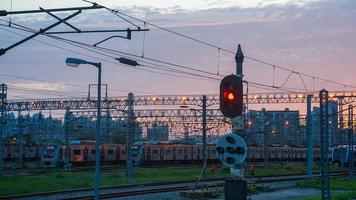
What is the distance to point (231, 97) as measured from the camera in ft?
35.7

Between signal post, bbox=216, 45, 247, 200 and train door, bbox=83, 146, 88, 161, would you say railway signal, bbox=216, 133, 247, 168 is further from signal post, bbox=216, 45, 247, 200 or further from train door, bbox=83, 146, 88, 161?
train door, bbox=83, 146, 88, 161

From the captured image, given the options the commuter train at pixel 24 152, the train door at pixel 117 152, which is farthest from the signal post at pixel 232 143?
the train door at pixel 117 152

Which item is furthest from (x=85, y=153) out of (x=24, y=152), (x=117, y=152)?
(x=24, y=152)

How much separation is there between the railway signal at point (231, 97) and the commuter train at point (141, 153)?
59767 millimetres

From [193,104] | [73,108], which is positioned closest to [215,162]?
[193,104]

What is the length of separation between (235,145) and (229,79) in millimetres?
1236

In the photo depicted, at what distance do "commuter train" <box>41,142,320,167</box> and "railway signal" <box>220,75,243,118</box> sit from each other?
5977 centimetres

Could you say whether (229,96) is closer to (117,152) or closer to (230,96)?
(230,96)

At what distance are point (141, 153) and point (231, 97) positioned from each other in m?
66.9

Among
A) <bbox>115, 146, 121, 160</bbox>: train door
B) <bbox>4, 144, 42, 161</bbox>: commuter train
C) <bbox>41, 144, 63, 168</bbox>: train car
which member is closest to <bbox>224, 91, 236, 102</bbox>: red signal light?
<bbox>41, 144, 63, 168</bbox>: train car

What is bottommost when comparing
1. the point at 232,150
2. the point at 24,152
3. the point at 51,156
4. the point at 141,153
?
the point at 51,156

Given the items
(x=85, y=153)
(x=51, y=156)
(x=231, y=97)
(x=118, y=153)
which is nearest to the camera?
(x=231, y=97)

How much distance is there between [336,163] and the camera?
86000 millimetres

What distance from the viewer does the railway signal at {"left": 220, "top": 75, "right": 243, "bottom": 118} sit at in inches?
425
